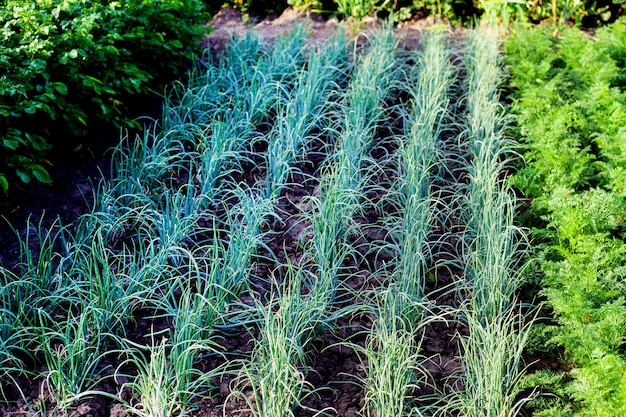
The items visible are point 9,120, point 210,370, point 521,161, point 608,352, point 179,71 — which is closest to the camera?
point 608,352

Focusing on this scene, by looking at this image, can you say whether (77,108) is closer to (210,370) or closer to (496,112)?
(210,370)

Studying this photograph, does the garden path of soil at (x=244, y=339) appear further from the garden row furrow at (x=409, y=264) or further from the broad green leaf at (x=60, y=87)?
the broad green leaf at (x=60, y=87)

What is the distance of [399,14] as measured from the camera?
23.0 feet

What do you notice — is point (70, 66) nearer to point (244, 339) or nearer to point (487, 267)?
point (244, 339)

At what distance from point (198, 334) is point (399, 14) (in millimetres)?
4665

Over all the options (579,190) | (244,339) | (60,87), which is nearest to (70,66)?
(60,87)

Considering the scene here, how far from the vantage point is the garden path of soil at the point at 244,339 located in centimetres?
298

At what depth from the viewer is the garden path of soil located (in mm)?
2977

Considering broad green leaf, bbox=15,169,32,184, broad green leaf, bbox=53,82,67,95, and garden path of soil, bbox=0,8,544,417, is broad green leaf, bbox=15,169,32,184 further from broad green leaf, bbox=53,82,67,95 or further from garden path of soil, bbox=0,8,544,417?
broad green leaf, bbox=53,82,67,95

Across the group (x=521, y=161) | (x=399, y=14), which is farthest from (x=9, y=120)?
(x=399, y=14)

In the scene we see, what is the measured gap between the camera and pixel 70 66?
4395 millimetres

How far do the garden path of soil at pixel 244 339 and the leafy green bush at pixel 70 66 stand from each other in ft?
0.57

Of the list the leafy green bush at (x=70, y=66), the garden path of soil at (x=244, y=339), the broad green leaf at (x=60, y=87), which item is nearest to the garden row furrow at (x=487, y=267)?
the garden path of soil at (x=244, y=339)

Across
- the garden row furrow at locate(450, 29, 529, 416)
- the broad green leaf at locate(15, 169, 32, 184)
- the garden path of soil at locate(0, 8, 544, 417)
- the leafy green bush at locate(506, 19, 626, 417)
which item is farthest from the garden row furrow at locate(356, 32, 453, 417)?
the broad green leaf at locate(15, 169, 32, 184)
